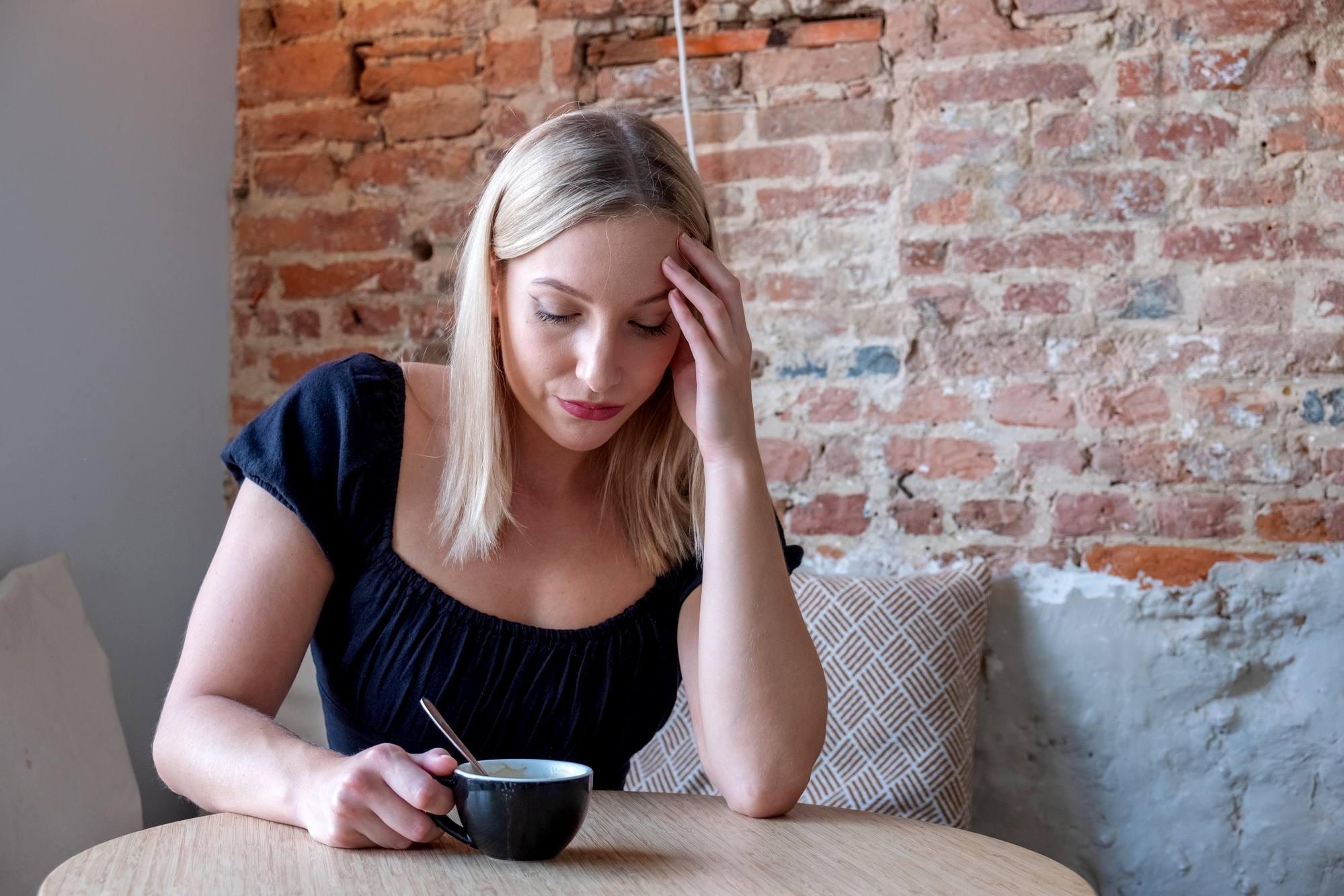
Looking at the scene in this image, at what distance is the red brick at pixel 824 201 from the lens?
81.7 inches

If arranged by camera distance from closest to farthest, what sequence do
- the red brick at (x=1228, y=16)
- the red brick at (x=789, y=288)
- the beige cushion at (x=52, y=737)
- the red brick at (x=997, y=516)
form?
the beige cushion at (x=52, y=737), the red brick at (x=1228, y=16), the red brick at (x=997, y=516), the red brick at (x=789, y=288)

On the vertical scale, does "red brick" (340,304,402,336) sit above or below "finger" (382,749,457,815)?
above

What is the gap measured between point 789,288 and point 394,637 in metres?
1.20

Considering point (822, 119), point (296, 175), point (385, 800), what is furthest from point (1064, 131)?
point (385, 800)

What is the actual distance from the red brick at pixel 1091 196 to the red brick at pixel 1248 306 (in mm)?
185

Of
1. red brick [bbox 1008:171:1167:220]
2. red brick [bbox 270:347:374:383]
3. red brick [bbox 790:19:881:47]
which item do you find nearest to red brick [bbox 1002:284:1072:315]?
red brick [bbox 1008:171:1167:220]

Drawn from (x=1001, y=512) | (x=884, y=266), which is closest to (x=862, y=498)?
(x=1001, y=512)

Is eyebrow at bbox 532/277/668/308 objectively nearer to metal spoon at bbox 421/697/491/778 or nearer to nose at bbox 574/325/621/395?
nose at bbox 574/325/621/395

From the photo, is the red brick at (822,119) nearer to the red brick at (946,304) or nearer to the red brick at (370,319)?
the red brick at (946,304)

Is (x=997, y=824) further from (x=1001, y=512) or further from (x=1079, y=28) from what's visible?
(x=1079, y=28)

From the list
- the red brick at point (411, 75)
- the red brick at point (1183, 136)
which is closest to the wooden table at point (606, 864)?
the red brick at point (1183, 136)

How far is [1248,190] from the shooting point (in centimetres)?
190

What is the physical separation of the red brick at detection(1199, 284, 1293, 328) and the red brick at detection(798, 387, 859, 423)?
0.63m

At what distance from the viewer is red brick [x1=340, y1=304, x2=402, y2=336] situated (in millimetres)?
2326
